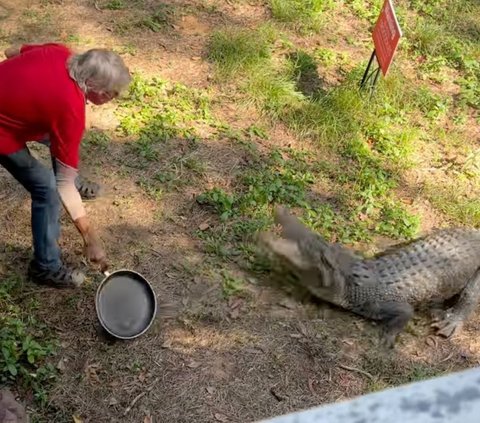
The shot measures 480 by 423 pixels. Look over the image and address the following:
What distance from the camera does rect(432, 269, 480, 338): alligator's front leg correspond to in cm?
434

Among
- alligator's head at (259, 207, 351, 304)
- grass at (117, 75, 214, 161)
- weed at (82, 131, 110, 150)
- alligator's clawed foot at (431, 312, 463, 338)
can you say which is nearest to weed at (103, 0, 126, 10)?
grass at (117, 75, 214, 161)

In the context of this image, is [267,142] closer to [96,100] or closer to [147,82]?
[147,82]

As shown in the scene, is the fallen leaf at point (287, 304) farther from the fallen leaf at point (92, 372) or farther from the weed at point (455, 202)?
the weed at point (455, 202)

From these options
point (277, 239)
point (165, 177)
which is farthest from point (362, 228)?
point (165, 177)

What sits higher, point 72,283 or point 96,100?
point 96,100

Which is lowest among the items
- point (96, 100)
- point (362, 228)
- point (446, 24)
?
point (362, 228)

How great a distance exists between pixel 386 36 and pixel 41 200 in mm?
3219

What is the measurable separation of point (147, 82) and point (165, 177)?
3.95 feet

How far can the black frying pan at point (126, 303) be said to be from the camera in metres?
3.81

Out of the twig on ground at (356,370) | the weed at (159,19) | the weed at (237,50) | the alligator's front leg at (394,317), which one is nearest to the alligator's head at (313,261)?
the alligator's front leg at (394,317)

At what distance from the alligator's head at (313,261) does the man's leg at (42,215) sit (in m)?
1.32

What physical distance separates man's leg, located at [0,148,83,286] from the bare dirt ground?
0.39 feet

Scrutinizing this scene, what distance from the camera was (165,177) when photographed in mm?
4992

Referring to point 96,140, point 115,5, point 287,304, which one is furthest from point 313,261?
point 115,5
